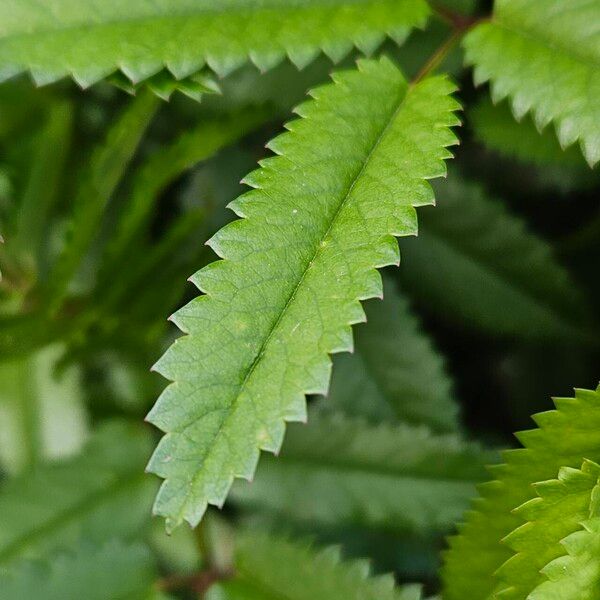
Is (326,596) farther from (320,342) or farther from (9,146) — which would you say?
(9,146)

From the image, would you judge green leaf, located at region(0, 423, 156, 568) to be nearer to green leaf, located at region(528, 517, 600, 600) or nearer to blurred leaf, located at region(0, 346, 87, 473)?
blurred leaf, located at region(0, 346, 87, 473)

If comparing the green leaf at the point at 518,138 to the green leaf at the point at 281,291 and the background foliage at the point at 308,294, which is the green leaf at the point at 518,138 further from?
the green leaf at the point at 281,291

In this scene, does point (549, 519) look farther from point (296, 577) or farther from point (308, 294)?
point (296, 577)

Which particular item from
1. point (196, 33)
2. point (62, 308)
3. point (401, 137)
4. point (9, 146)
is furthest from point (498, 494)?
point (9, 146)

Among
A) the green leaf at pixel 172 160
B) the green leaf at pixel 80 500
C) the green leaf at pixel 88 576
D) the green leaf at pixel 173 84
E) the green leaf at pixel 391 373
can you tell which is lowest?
the green leaf at pixel 88 576

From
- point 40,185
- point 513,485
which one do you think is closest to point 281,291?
point 513,485

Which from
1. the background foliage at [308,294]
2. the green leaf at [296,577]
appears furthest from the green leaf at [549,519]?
the green leaf at [296,577]
